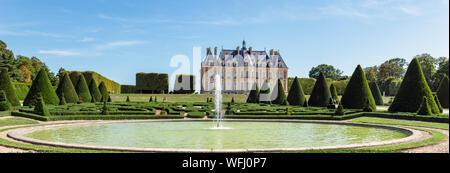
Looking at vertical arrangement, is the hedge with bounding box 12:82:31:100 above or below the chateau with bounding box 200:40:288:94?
below

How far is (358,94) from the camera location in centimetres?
2525

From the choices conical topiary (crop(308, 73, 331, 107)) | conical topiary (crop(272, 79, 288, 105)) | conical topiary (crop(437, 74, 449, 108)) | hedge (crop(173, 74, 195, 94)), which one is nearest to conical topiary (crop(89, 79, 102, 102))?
conical topiary (crop(272, 79, 288, 105))

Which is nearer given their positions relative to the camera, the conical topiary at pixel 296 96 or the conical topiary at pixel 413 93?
the conical topiary at pixel 413 93

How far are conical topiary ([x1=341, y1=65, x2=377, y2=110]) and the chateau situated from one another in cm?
3448

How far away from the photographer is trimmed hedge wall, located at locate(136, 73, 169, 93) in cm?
5203

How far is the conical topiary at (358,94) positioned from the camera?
2500 centimetres

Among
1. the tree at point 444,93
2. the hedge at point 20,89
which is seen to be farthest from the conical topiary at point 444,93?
the hedge at point 20,89

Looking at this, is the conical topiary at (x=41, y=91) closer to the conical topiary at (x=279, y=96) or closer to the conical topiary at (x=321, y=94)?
→ the conical topiary at (x=279, y=96)

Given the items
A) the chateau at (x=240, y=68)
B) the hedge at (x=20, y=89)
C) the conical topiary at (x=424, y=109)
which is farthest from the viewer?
the chateau at (x=240, y=68)

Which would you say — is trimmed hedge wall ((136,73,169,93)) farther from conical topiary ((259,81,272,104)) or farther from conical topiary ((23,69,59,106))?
conical topiary ((23,69,59,106))

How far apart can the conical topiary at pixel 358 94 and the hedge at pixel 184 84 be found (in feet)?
102

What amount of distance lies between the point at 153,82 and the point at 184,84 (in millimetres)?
5233
